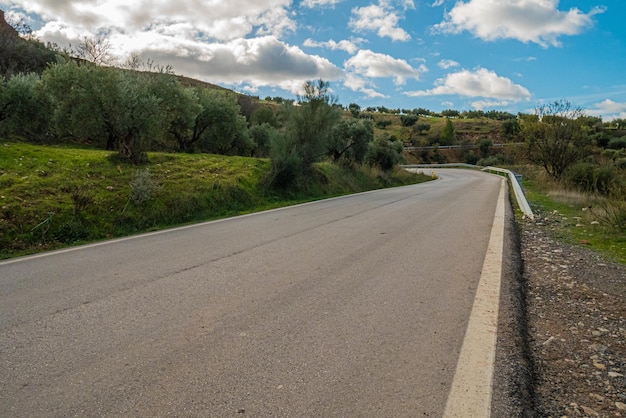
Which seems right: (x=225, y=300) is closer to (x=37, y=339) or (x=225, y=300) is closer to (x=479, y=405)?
(x=37, y=339)

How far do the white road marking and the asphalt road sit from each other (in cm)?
7

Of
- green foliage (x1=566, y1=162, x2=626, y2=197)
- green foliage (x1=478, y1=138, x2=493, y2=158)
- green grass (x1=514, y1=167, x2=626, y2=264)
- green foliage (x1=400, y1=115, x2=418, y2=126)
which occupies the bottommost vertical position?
green grass (x1=514, y1=167, x2=626, y2=264)

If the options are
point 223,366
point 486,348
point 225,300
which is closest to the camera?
point 223,366

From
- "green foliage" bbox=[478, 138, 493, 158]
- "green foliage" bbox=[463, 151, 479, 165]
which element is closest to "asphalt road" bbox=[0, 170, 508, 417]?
"green foliage" bbox=[463, 151, 479, 165]

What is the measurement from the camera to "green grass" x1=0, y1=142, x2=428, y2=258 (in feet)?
27.9

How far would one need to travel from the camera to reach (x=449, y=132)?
84.9 m

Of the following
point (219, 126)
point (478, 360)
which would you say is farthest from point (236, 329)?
point (219, 126)

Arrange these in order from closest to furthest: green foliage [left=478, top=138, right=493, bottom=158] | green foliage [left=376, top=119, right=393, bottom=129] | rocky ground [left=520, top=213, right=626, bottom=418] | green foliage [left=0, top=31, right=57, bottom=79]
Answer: rocky ground [left=520, top=213, right=626, bottom=418] → green foliage [left=0, top=31, right=57, bottom=79] → green foliage [left=478, top=138, right=493, bottom=158] → green foliage [left=376, top=119, right=393, bottom=129]

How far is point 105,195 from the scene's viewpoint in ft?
35.3

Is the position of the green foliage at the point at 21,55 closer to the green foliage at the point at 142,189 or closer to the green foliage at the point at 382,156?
the green foliage at the point at 382,156

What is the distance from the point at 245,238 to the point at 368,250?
2624mm

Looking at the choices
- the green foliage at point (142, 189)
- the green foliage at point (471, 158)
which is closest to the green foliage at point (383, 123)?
the green foliage at point (471, 158)

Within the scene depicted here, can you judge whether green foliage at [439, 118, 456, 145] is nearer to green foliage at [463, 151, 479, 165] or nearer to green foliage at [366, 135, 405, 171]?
green foliage at [463, 151, 479, 165]

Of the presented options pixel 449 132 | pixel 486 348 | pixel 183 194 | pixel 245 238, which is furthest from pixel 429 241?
pixel 449 132
